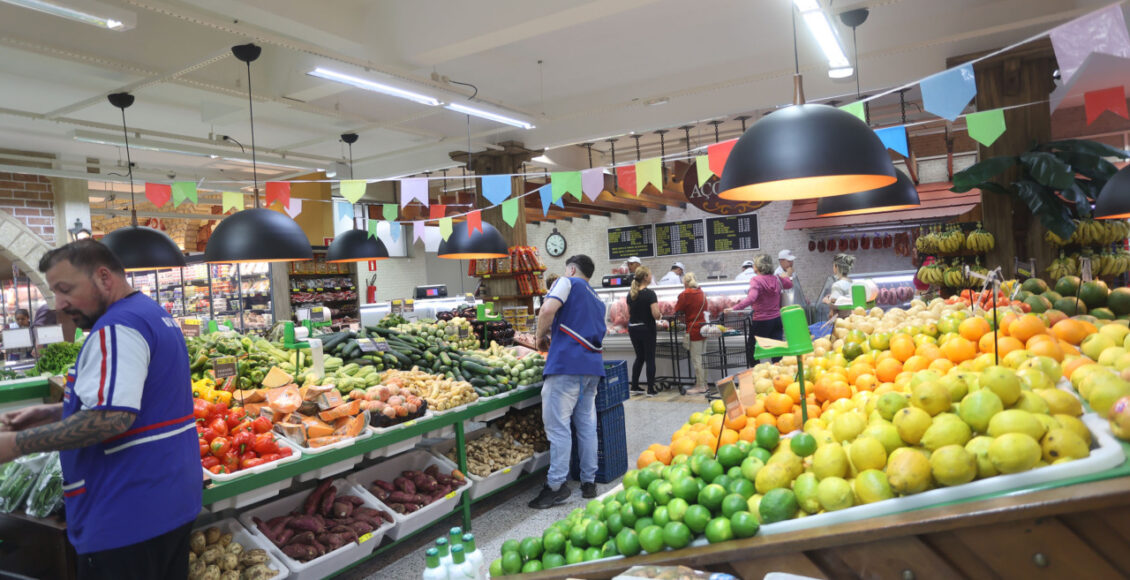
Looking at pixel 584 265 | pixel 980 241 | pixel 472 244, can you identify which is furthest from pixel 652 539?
pixel 980 241

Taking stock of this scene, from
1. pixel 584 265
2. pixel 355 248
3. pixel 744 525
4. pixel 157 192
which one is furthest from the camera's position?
pixel 355 248

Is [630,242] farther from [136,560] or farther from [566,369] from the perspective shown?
[136,560]

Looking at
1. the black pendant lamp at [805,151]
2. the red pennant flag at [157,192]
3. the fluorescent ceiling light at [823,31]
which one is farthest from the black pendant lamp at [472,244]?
the black pendant lamp at [805,151]

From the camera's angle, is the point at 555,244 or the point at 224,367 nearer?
the point at 224,367

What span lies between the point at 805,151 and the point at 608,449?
3510 mm

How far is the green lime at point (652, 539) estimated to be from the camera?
1894mm

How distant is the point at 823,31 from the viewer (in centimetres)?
485

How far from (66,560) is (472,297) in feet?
24.8

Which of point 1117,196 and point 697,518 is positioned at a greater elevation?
point 1117,196

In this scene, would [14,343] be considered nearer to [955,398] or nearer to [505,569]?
[505,569]

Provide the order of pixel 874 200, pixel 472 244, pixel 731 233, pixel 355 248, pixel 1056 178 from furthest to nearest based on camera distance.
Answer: pixel 731 233, pixel 355 248, pixel 472 244, pixel 1056 178, pixel 874 200

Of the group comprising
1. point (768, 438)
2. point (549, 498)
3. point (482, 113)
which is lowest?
point (549, 498)

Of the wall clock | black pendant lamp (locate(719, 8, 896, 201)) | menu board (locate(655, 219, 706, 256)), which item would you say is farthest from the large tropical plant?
the wall clock

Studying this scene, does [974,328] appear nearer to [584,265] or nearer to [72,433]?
[584,265]
